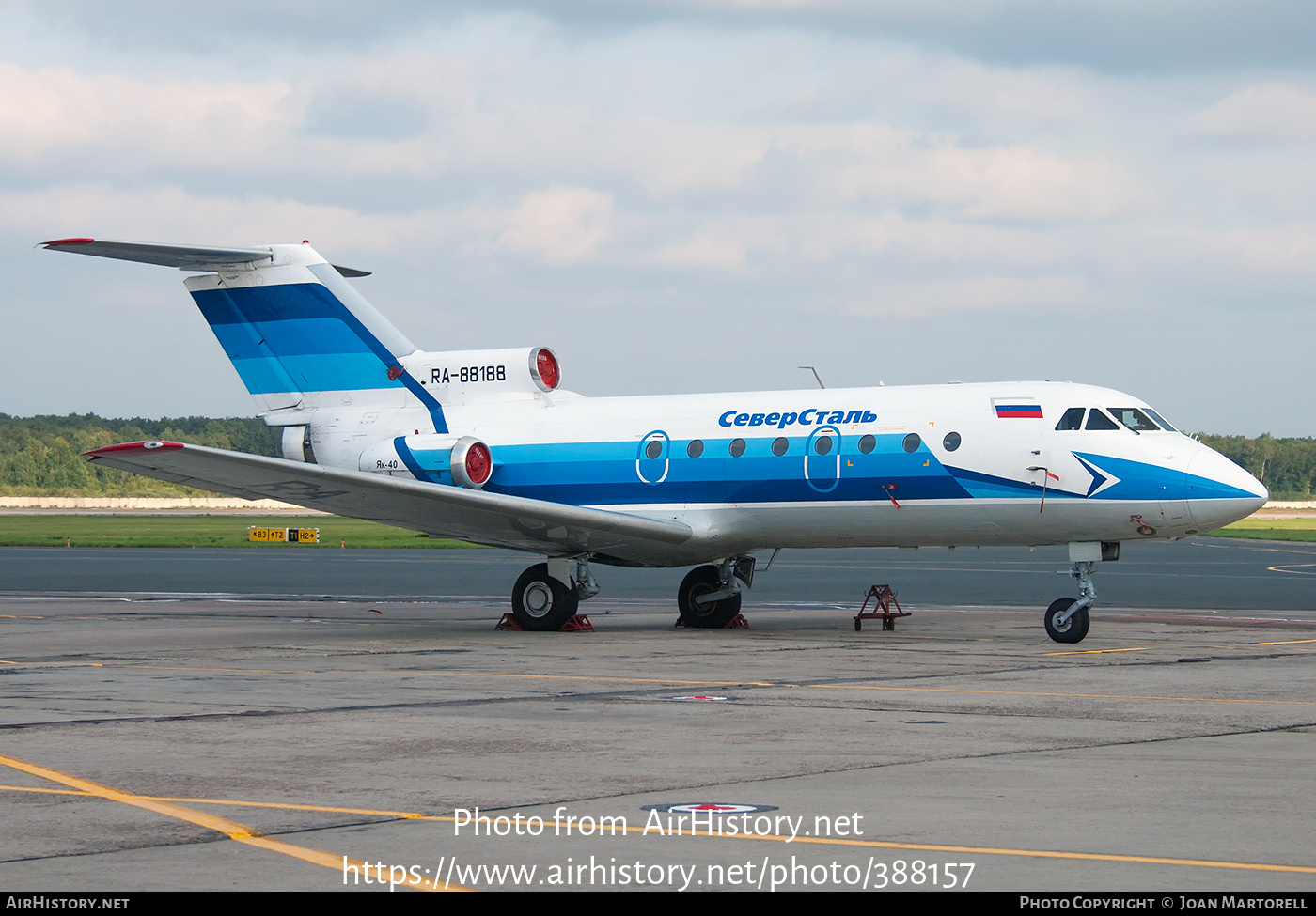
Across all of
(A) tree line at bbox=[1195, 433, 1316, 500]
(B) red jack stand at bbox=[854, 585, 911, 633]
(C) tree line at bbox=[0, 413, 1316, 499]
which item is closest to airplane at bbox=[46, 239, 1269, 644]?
(B) red jack stand at bbox=[854, 585, 911, 633]

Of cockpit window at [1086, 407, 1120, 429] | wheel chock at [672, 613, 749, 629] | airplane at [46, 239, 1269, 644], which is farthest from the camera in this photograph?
wheel chock at [672, 613, 749, 629]

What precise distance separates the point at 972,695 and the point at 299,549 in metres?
47.1

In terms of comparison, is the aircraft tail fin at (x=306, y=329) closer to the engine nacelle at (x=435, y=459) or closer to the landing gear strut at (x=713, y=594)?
the engine nacelle at (x=435, y=459)

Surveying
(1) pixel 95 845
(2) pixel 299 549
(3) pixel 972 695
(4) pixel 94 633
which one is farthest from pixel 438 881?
(2) pixel 299 549

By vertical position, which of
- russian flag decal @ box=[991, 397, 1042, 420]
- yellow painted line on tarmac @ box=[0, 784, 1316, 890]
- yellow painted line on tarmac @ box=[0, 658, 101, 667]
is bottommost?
yellow painted line on tarmac @ box=[0, 658, 101, 667]

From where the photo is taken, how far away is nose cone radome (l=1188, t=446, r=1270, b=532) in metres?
21.2

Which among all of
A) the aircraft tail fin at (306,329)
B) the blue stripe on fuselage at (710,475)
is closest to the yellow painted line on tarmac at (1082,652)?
the blue stripe on fuselage at (710,475)

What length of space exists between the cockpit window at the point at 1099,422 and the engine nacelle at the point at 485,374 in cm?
941

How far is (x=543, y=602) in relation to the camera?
24.5 m

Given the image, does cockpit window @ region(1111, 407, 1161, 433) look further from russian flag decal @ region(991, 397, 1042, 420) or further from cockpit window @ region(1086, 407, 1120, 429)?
russian flag decal @ region(991, 397, 1042, 420)

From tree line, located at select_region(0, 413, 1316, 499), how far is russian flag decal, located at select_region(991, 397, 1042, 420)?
101970 millimetres

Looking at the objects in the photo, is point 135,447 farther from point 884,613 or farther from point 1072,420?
point 1072,420

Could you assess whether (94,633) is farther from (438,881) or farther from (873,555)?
(873,555)

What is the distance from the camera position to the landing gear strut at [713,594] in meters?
25.8
